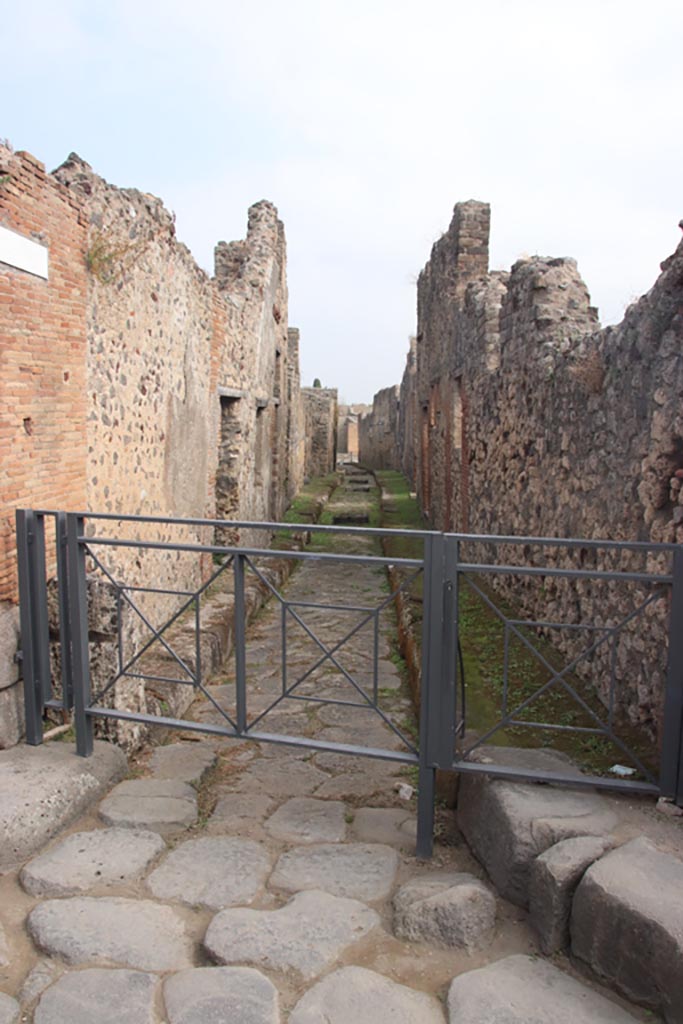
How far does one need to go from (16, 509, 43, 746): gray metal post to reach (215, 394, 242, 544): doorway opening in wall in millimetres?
5191

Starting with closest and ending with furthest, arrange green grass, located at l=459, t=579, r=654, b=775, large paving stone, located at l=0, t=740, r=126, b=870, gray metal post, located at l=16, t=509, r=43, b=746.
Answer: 1. large paving stone, located at l=0, t=740, r=126, b=870
2. green grass, located at l=459, t=579, r=654, b=775
3. gray metal post, located at l=16, t=509, r=43, b=746

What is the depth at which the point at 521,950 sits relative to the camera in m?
2.74

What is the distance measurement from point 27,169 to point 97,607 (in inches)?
96.3

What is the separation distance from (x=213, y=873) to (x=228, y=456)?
A: 6476 millimetres

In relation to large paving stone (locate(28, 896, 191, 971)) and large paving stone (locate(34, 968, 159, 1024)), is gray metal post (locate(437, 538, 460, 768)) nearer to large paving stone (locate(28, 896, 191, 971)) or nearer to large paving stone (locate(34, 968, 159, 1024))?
large paving stone (locate(28, 896, 191, 971))

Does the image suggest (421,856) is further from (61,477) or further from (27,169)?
(27,169)

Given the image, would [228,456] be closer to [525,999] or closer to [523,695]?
[523,695]

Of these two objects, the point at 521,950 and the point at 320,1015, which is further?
the point at 521,950

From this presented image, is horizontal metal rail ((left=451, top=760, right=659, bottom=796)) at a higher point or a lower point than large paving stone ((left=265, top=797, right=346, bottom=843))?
higher

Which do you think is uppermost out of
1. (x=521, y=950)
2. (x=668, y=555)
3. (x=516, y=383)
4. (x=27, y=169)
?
(x=27, y=169)

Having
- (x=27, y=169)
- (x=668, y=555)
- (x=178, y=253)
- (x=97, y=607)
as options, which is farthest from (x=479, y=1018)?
(x=178, y=253)

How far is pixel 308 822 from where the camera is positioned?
370cm

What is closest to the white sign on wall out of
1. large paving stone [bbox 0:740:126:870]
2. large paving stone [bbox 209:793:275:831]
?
large paving stone [bbox 0:740:126:870]

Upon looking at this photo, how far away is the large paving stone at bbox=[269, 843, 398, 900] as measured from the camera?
3.10m
